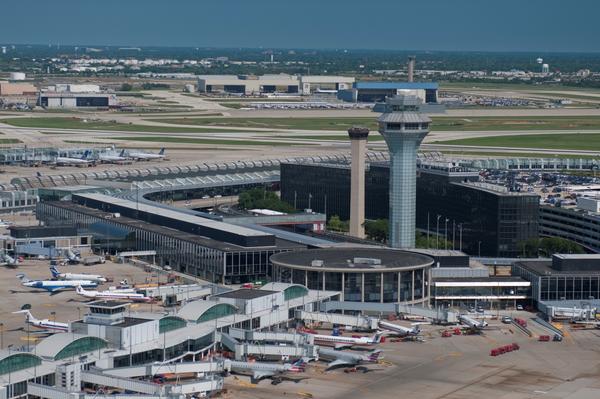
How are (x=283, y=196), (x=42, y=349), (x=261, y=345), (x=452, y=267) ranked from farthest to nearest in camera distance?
(x=283, y=196)
(x=452, y=267)
(x=261, y=345)
(x=42, y=349)

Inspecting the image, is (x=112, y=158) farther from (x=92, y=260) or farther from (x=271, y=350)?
(x=271, y=350)

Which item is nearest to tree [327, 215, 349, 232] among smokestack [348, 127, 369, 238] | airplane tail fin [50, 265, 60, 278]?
smokestack [348, 127, 369, 238]

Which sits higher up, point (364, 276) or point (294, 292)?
point (364, 276)

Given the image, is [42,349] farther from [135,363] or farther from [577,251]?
[577,251]

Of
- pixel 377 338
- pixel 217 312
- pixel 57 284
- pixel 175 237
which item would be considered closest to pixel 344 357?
pixel 377 338

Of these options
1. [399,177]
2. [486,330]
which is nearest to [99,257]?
[399,177]

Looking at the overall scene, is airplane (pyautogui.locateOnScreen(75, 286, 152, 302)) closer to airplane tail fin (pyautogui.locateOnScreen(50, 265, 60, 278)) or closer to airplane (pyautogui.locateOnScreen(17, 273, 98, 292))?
airplane (pyautogui.locateOnScreen(17, 273, 98, 292))
